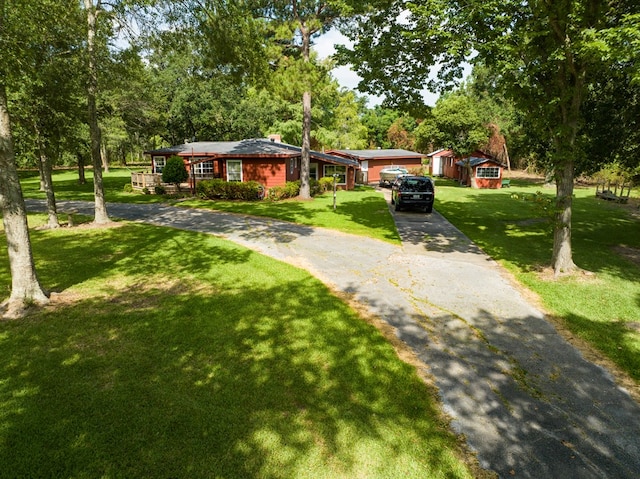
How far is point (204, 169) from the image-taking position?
97.8ft

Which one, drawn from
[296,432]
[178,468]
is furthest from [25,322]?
[296,432]

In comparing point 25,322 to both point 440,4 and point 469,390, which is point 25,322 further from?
point 440,4

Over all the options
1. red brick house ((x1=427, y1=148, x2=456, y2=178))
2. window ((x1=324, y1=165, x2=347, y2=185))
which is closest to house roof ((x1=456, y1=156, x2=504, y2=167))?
red brick house ((x1=427, y1=148, x2=456, y2=178))

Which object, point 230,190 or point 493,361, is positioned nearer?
point 493,361

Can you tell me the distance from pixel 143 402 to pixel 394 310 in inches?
202

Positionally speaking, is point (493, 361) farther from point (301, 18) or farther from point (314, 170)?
point (314, 170)

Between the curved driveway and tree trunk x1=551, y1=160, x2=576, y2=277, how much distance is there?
62.7 inches

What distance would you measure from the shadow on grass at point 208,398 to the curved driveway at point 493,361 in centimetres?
68

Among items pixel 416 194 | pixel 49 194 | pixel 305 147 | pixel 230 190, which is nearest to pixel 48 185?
pixel 49 194

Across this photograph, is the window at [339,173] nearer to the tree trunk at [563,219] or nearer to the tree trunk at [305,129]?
the tree trunk at [305,129]

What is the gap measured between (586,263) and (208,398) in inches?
463

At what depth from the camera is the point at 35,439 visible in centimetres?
426

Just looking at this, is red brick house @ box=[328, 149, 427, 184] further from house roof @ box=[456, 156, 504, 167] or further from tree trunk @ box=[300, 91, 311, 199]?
tree trunk @ box=[300, 91, 311, 199]

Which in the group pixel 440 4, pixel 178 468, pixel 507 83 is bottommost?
pixel 178 468
